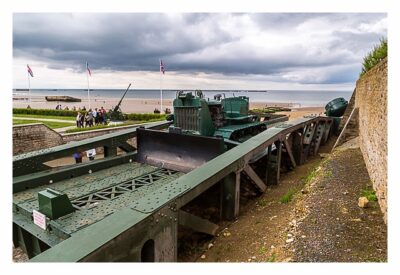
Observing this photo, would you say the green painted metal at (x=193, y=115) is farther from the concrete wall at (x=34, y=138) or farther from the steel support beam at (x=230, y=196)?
the concrete wall at (x=34, y=138)

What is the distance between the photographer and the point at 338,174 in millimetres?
6301

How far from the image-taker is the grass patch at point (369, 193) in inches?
187

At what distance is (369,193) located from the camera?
4.91 meters

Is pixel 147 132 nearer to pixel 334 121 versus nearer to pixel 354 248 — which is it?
pixel 354 248

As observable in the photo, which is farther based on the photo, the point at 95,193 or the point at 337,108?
the point at 337,108

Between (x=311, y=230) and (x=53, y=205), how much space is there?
134 inches

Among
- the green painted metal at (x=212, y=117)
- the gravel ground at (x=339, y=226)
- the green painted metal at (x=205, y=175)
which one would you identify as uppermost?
the green painted metal at (x=212, y=117)

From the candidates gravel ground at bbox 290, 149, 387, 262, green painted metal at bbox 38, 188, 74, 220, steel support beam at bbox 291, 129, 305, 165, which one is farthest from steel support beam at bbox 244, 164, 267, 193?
steel support beam at bbox 291, 129, 305, 165

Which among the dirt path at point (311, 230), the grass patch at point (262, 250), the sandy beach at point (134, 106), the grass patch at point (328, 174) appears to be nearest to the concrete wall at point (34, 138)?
the dirt path at point (311, 230)

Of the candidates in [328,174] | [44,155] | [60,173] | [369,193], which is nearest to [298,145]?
[328,174]

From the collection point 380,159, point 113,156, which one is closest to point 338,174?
point 380,159

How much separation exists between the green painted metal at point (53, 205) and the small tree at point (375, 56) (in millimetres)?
7822

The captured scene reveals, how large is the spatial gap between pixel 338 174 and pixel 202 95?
4039mm

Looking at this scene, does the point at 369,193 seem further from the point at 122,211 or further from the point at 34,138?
the point at 34,138
